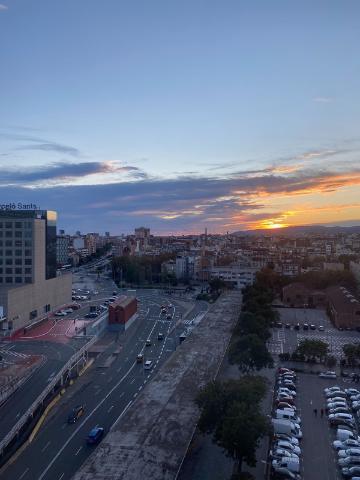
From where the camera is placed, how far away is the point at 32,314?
21.8 m

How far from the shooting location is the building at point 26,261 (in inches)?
831

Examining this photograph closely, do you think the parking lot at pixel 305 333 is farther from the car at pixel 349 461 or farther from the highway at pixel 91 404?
the car at pixel 349 461

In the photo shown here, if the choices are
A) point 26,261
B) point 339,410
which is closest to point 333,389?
point 339,410

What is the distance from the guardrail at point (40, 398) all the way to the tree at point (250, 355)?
17.0 feet

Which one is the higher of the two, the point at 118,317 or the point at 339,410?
the point at 118,317

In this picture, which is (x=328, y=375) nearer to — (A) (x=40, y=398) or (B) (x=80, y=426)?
(B) (x=80, y=426)

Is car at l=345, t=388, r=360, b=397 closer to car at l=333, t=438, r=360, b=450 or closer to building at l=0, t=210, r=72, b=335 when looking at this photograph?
car at l=333, t=438, r=360, b=450

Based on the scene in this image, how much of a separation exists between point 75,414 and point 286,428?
545 centimetres

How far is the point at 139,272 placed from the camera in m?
43.6

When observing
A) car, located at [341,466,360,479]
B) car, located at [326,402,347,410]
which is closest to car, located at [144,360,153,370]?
car, located at [326,402,347,410]

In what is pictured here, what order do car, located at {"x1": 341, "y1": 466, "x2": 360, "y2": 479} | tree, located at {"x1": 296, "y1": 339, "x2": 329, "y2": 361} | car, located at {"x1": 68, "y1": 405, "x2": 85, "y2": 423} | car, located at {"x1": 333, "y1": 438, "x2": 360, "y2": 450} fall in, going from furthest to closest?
1. tree, located at {"x1": 296, "y1": 339, "x2": 329, "y2": 361}
2. car, located at {"x1": 68, "y1": 405, "x2": 85, "y2": 423}
3. car, located at {"x1": 333, "y1": 438, "x2": 360, "y2": 450}
4. car, located at {"x1": 341, "y1": 466, "x2": 360, "y2": 479}

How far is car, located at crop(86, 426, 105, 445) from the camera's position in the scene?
35.2 ft

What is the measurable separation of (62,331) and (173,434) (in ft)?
36.8

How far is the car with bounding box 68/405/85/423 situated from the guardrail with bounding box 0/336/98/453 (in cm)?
88
